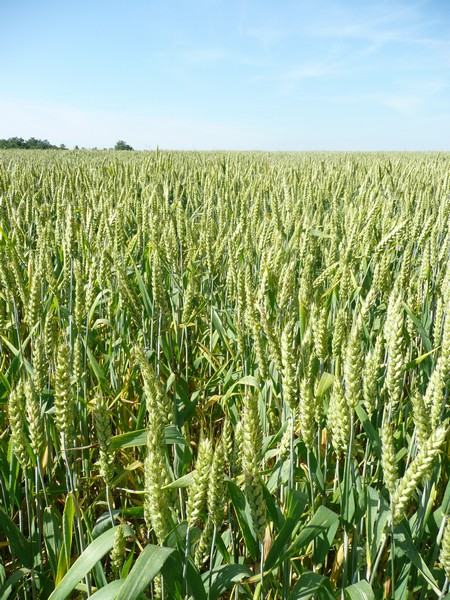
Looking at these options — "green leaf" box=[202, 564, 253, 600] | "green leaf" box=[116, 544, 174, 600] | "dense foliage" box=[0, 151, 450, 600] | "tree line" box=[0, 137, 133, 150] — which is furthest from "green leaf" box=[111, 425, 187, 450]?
"tree line" box=[0, 137, 133, 150]

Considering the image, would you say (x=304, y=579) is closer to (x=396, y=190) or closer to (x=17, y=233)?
(x=17, y=233)

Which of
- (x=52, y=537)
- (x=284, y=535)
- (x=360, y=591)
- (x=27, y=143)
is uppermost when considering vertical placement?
(x=27, y=143)

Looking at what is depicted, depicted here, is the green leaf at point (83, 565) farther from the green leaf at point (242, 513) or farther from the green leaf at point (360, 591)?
the green leaf at point (360, 591)

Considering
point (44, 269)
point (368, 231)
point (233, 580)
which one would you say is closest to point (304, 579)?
point (233, 580)

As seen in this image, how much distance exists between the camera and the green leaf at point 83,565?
2.71 feet

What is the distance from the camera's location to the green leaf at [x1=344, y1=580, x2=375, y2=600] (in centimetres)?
Answer: 85

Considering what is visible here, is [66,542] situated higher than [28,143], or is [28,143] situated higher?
[28,143]

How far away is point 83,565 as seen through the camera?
2.77ft

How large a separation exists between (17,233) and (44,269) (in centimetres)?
78

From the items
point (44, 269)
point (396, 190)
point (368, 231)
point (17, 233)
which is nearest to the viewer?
point (44, 269)

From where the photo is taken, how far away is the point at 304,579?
879 millimetres

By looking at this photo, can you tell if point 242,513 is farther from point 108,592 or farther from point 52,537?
point 52,537

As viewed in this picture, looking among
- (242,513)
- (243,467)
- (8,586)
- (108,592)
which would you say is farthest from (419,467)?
(8,586)

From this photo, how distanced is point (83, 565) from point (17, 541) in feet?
0.92
